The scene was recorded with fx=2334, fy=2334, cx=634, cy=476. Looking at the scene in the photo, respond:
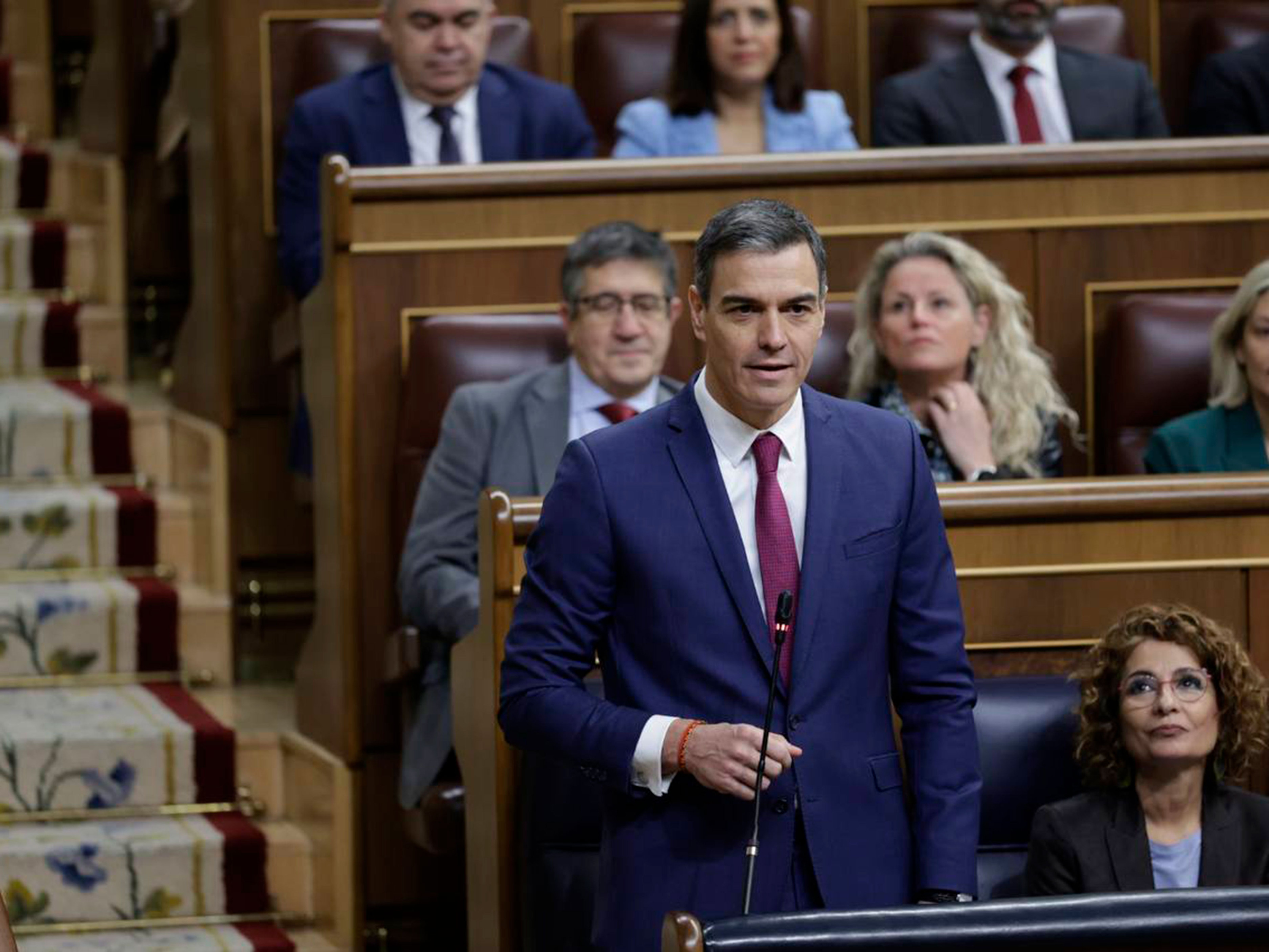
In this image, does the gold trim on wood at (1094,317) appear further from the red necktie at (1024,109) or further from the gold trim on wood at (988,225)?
the red necktie at (1024,109)

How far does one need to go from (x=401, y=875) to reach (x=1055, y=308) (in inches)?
25.6

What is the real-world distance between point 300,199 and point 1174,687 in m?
0.92

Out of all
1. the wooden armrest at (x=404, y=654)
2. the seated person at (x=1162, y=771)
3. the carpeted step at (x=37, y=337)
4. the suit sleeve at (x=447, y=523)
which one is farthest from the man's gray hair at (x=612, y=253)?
the carpeted step at (x=37, y=337)

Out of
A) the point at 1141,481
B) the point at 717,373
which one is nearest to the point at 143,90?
the point at 1141,481

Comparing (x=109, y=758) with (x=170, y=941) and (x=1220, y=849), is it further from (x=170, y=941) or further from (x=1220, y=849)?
(x=1220, y=849)

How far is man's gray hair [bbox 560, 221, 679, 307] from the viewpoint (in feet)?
5.13

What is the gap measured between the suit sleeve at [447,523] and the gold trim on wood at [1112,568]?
34 centimetres

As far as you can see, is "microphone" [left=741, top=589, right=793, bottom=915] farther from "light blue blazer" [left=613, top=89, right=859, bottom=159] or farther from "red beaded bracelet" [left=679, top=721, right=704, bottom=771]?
"light blue blazer" [left=613, top=89, right=859, bottom=159]

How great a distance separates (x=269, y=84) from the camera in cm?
208

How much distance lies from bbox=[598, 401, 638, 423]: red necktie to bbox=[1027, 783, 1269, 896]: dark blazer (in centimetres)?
44

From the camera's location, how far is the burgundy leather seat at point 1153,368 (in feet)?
5.65

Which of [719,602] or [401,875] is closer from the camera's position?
[719,602]

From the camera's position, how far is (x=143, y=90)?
2400 millimetres

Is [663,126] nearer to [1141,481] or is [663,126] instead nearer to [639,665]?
[1141,481]
